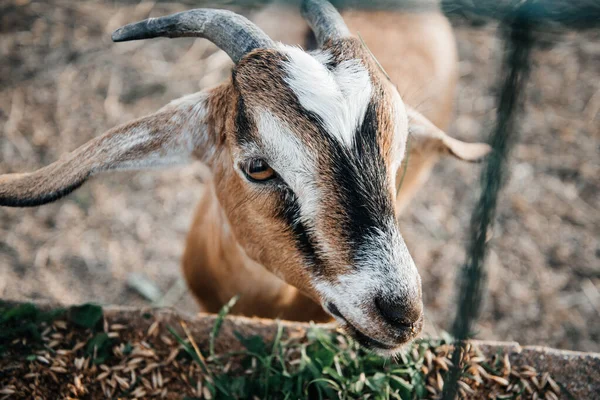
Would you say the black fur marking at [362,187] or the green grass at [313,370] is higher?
the black fur marking at [362,187]

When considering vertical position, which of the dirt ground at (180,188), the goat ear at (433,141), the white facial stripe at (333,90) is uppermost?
the white facial stripe at (333,90)

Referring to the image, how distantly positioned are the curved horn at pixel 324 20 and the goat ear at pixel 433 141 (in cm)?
51

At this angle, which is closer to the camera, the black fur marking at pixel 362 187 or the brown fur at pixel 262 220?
the black fur marking at pixel 362 187

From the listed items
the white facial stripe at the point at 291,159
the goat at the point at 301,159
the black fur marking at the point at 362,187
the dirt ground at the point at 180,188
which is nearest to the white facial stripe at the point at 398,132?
the goat at the point at 301,159

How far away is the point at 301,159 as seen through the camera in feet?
6.33

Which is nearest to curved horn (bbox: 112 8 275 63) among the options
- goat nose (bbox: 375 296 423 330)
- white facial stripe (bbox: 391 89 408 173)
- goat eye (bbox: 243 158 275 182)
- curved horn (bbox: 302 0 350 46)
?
curved horn (bbox: 302 0 350 46)

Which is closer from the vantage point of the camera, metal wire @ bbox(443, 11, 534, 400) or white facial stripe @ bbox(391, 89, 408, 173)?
metal wire @ bbox(443, 11, 534, 400)

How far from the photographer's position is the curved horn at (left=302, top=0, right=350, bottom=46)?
7.44 ft

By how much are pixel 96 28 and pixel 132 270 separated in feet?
9.09

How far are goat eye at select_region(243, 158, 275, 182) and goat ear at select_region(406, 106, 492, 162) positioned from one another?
2.67ft

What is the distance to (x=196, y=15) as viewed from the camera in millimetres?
2160

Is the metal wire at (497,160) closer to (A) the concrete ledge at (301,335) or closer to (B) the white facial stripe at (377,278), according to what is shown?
(B) the white facial stripe at (377,278)

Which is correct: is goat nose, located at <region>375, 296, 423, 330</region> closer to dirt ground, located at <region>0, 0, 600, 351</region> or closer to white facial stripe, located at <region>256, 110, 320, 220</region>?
white facial stripe, located at <region>256, 110, 320, 220</region>

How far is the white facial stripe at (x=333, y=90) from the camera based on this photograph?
75.4 inches
